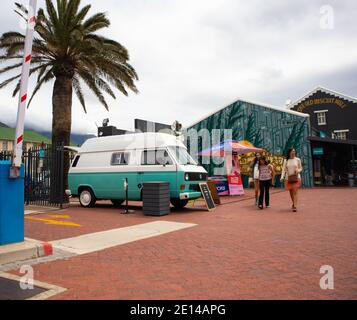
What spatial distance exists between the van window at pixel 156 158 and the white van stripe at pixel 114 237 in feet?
9.53

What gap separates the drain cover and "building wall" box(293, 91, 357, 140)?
3340 cm

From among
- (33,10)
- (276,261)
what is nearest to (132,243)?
(276,261)

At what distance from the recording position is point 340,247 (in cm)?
520

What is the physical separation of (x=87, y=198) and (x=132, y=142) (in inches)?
123

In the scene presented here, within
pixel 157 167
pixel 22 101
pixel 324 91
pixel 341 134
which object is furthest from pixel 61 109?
pixel 324 91

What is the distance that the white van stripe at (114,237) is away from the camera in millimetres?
5623

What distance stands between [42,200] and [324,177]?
2339 cm

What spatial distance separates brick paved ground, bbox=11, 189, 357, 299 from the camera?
3.44 metres

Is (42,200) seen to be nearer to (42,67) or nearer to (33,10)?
(42,67)

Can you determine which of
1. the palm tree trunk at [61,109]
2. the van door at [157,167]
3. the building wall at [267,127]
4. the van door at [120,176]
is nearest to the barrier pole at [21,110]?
the van door at [157,167]

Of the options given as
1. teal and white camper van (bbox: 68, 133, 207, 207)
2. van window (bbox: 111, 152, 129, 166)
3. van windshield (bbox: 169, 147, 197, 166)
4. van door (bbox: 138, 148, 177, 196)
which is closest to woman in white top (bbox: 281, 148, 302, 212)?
teal and white camper van (bbox: 68, 133, 207, 207)

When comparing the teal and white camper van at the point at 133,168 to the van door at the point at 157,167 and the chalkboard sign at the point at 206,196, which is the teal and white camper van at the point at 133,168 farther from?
the chalkboard sign at the point at 206,196

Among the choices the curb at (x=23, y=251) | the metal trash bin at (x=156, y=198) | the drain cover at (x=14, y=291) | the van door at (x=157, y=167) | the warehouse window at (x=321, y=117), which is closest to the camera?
the drain cover at (x=14, y=291)

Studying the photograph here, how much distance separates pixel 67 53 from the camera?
13375mm
